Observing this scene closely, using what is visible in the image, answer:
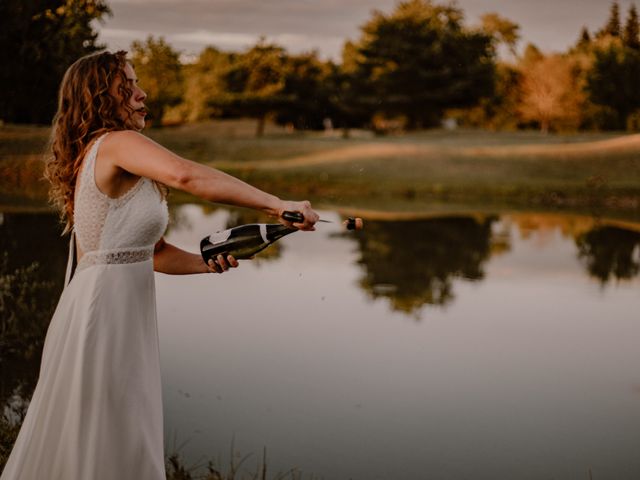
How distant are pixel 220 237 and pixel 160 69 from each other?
242 feet

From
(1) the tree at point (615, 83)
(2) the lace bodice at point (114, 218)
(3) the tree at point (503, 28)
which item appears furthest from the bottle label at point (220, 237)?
(3) the tree at point (503, 28)

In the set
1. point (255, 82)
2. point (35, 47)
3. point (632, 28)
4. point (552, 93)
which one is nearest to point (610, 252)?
point (35, 47)

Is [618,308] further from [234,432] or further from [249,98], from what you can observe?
[249,98]

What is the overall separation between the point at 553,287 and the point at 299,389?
22.5 feet

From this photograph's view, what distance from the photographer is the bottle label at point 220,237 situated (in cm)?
341

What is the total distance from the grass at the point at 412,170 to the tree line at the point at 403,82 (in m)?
18.2

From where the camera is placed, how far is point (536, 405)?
765 centimetres

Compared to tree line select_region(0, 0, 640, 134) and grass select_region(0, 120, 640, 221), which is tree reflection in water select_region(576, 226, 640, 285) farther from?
tree line select_region(0, 0, 640, 134)

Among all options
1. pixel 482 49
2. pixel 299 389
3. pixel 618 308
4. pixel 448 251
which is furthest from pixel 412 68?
pixel 299 389

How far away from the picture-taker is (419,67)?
226ft

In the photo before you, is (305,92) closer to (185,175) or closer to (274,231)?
(274,231)

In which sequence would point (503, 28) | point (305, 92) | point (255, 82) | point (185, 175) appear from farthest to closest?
point (503, 28)
point (305, 92)
point (255, 82)
point (185, 175)

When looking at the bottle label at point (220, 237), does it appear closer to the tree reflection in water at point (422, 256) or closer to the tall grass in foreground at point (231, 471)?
the tall grass in foreground at point (231, 471)

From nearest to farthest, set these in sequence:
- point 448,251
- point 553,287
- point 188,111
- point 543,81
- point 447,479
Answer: point 447,479 < point 553,287 < point 448,251 < point 188,111 < point 543,81
